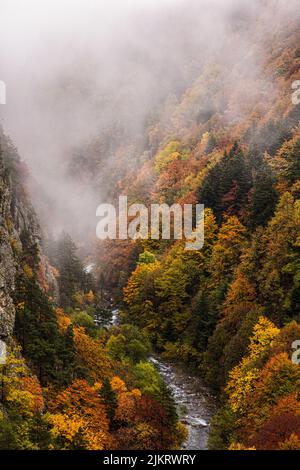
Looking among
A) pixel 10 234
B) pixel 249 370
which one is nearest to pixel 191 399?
pixel 249 370

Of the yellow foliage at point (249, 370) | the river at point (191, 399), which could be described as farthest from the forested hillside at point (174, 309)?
the river at point (191, 399)

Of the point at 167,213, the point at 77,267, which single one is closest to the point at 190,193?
the point at 167,213

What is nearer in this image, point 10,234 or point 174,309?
point 10,234

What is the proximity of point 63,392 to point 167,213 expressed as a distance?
238 feet

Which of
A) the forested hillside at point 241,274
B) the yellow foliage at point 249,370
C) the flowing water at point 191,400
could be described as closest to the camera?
the forested hillside at point 241,274

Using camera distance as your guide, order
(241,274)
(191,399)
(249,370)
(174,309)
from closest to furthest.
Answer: (249,370), (191,399), (241,274), (174,309)

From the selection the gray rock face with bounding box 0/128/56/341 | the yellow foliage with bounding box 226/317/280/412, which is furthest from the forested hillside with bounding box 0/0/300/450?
the gray rock face with bounding box 0/128/56/341

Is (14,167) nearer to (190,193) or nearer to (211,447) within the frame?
(190,193)

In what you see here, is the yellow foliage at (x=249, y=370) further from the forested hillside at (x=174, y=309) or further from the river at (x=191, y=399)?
the river at (x=191, y=399)

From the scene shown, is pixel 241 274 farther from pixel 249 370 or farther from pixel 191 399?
pixel 249 370

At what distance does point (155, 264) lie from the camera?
350 ft

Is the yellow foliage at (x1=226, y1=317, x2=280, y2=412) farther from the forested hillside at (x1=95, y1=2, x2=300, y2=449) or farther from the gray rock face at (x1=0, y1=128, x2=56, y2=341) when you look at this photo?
the gray rock face at (x1=0, y1=128, x2=56, y2=341)

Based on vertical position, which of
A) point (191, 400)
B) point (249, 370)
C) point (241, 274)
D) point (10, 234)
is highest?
point (10, 234)

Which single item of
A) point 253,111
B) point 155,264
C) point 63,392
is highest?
point 253,111
